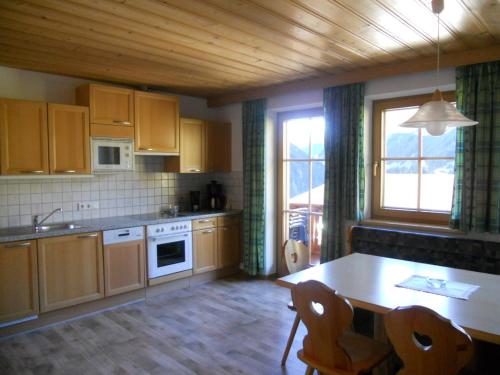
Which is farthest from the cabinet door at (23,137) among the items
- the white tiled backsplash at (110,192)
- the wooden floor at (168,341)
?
the wooden floor at (168,341)

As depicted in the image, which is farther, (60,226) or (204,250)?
(204,250)

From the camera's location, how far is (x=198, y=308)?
3.73 m

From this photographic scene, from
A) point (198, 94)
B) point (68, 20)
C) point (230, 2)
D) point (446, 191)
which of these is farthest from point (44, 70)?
point (446, 191)

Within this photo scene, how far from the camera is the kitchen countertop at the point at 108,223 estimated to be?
3.12 m

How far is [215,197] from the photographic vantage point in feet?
16.3

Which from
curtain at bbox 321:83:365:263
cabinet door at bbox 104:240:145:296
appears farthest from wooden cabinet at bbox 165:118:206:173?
curtain at bbox 321:83:365:263

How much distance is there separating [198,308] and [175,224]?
0.95 metres

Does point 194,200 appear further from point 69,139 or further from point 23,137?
point 23,137

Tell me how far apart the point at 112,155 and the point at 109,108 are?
0.48m

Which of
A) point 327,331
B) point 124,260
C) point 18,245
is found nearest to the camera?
point 327,331

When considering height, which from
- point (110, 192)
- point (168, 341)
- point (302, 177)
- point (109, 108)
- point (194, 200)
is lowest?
point (168, 341)

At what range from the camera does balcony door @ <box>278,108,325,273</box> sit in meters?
4.25

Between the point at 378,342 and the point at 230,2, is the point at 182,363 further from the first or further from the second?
the point at 230,2

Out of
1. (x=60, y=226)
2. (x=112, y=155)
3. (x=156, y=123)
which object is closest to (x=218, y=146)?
(x=156, y=123)
